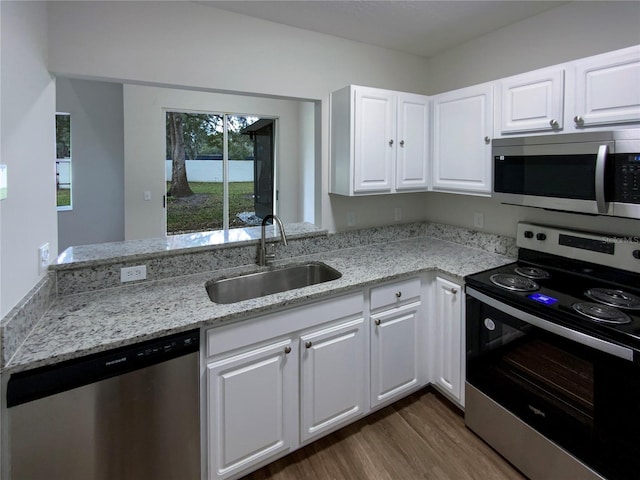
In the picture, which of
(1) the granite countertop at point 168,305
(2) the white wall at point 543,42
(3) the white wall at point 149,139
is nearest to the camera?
(1) the granite countertop at point 168,305

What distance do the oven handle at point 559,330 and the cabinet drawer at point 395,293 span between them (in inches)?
13.6

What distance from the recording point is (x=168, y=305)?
162 cm

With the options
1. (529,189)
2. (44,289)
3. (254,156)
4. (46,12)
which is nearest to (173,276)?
(44,289)

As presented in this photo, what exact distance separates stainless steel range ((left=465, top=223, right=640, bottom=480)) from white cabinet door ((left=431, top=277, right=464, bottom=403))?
98mm

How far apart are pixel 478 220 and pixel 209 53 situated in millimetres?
2112

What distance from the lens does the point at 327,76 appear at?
8.00ft

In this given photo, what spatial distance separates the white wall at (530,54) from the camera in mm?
1844

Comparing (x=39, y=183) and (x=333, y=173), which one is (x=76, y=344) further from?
(x=333, y=173)

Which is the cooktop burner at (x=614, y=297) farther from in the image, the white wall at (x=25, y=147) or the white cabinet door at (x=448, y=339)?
the white wall at (x=25, y=147)

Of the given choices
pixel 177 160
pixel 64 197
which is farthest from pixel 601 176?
pixel 64 197

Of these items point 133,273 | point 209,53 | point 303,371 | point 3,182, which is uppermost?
point 209,53

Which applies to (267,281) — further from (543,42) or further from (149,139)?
(149,139)

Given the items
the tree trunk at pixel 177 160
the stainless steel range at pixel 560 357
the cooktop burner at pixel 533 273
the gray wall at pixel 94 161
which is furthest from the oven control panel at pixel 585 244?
the gray wall at pixel 94 161

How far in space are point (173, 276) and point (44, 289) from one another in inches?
23.3
